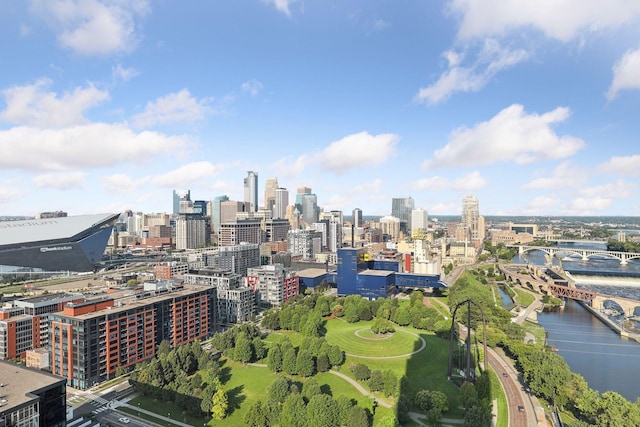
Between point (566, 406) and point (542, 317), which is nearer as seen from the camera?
point (566, 406)

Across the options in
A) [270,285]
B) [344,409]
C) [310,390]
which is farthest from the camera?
[270,285]

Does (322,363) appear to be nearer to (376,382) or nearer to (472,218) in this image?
(376,382)

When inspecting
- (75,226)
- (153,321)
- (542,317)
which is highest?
(75,226)

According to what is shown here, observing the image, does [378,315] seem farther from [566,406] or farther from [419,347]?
[566,406]

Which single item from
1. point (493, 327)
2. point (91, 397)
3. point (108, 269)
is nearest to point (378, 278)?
point (493, 327)

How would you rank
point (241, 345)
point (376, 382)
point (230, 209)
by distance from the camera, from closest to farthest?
point (376, 382)
point (241, 345)
point (230, 209)

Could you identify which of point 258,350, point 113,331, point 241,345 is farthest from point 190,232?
point 241,345

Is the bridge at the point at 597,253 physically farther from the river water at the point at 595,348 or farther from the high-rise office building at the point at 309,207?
the high-rise office building at the point at 309,207
